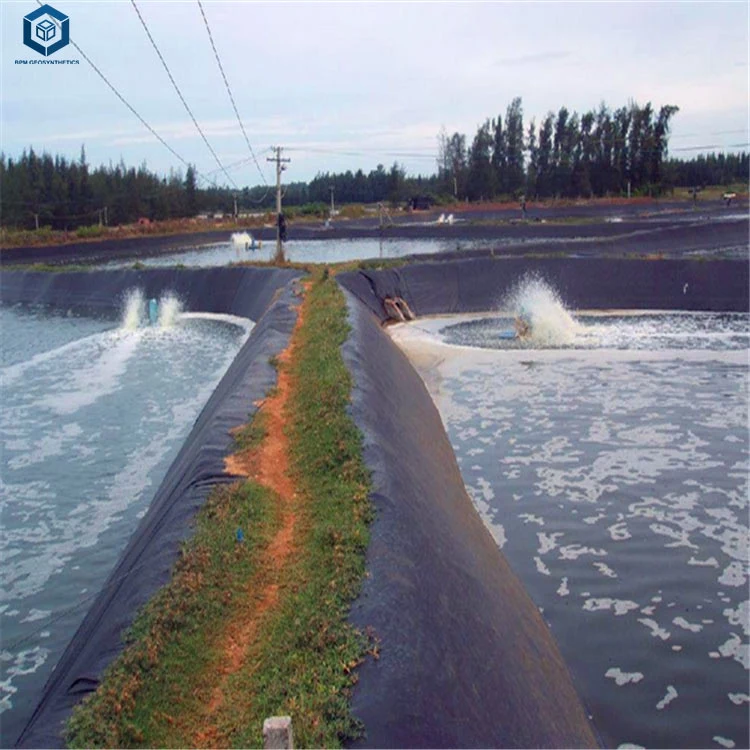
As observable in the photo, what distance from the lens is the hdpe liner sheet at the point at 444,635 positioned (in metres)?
4.98

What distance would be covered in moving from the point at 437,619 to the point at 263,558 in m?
1.99

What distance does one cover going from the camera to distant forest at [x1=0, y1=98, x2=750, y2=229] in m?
67.6

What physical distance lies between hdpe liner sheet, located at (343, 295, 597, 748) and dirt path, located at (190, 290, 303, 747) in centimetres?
89

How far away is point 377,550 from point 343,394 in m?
4.62

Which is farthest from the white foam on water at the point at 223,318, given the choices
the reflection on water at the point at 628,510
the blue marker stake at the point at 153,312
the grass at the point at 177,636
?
the grass at the point at 177,636

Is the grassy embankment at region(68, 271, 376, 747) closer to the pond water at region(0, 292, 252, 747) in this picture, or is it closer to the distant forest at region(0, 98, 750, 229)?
the pond water at region(0, 292, 252, 747)

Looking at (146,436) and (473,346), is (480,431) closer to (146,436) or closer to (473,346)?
(146,436)

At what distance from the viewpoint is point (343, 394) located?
11.4 metres

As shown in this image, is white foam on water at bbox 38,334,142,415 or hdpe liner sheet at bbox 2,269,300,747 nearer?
hdpe liner sheet at bbox 2,269,300,747

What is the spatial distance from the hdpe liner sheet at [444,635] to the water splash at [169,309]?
23255mm

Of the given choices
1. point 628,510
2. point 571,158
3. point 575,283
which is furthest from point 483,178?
point 628,510

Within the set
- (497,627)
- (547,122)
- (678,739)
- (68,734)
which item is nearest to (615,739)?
(678,739)

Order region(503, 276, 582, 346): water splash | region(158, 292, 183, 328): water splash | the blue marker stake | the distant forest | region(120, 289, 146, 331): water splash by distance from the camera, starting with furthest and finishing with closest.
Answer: the distant forest
region(158, 292, 183, 328): water splash
region(120, 289, 146, 331): water splash
the blue marker stake
region(503, 276, 582, 346): water splash

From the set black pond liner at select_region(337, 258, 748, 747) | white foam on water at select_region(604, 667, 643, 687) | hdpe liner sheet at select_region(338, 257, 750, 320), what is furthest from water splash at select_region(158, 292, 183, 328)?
white foam on water at select_region(604, 667, 643, 687)
